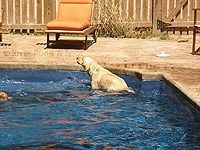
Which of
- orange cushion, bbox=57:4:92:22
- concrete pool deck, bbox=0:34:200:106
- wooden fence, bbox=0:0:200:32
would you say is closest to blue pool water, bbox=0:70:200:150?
concrete pool deck, bbox=0:34:200:106

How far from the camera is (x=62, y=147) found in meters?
5.73

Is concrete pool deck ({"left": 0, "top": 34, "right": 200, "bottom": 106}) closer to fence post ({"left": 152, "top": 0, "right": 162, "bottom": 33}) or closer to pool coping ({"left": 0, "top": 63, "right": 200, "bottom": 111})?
pool coping ({"left": 0, "top": 63, "right": 200, "bottom": 111})

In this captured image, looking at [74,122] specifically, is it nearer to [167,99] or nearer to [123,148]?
[123,148]

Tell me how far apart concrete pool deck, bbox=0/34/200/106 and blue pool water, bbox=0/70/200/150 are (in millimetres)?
204

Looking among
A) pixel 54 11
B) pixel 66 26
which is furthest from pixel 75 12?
pixel 54 11

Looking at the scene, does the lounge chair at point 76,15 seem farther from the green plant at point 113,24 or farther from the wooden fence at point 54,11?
the wooden fence at point 54,11

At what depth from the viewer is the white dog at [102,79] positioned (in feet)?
27.0

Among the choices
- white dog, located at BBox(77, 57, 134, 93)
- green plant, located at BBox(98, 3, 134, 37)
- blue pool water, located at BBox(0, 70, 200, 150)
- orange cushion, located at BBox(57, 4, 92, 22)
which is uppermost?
orange cushion, located at BBox(57, 4, 92, 22)

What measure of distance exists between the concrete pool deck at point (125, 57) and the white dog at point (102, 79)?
60cm

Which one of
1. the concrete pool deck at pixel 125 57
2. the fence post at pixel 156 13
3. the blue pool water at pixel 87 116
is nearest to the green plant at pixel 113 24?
the concrete pool deck at pixel 125 57

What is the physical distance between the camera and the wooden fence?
14.8m

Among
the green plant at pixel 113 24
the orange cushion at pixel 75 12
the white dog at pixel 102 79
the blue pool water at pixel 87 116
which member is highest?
the orange cushion at pixel 75 12

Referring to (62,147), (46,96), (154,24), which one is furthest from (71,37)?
(62,147)

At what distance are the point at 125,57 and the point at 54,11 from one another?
4839 millimetres
